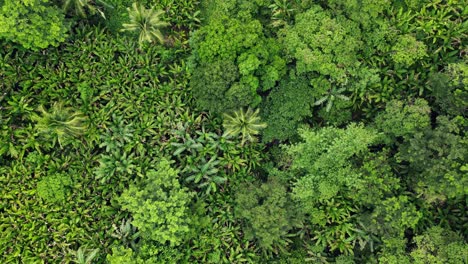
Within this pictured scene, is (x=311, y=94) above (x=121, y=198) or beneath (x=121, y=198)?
above

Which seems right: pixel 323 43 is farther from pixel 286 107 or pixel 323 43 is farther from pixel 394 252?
pixel 394 252

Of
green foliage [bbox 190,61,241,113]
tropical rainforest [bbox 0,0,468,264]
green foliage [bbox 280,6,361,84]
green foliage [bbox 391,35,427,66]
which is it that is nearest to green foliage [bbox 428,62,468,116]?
tropical rainforest [bbox 0,0,468,264]

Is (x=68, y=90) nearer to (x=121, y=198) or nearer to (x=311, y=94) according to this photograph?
(x=121, y=198)

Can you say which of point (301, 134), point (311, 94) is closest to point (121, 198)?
point (301, 134)

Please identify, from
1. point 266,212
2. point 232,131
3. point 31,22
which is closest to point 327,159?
point 266,212

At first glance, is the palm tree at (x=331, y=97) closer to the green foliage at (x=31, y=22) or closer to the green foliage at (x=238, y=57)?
the green foliage at (x=238, y=57)

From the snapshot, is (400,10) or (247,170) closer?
(400,10)
